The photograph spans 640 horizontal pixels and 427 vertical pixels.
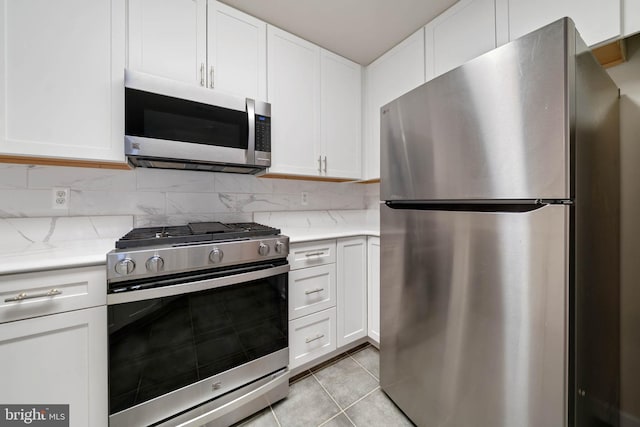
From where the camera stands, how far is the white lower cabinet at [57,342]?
2.74 ft

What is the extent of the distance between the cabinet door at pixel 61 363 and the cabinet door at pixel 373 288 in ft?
5.04

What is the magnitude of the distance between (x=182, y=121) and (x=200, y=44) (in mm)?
524

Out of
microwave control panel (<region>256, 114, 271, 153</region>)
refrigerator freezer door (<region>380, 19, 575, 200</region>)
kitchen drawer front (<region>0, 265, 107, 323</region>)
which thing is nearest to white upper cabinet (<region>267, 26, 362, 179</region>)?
microwave control panel (<region>256, 114, 271, 153</region>)

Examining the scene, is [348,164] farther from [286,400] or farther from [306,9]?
[286,400]

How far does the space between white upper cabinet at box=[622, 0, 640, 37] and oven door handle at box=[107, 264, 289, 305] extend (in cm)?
183

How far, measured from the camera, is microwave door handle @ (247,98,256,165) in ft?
4.84

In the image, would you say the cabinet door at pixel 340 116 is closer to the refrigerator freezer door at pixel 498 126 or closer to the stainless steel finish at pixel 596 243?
the refrigerator freezer door at pixel 498 126

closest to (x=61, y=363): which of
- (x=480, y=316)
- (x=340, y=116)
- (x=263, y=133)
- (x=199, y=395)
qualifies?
(x=199, y=395)

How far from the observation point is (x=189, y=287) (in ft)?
3.50

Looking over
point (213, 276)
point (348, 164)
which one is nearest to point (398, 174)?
point (348, 164)

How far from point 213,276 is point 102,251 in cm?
50

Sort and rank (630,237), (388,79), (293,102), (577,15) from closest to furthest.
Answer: (577,15) → (630,237) → (293,102) → (388,79)

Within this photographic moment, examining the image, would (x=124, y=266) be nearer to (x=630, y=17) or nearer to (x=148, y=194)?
(x=148, y=194)

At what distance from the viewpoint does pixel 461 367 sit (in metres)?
0.96
